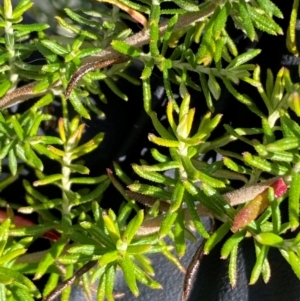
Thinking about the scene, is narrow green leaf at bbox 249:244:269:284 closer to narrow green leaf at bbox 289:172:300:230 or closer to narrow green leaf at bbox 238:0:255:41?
narrow green leaf at bbox 289:172:300:230

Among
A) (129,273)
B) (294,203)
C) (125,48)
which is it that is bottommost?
(129,273)

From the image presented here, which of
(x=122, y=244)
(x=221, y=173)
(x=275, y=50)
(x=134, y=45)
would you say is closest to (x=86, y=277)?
(x=122, y=244)

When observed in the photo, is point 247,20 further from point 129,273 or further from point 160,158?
point 129,273

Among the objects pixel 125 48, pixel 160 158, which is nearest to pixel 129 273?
pixel 160 158

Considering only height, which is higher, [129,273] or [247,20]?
[247,20]

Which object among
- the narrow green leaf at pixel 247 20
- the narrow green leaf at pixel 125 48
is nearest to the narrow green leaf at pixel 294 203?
the narrow green leaf at pixel 247 20

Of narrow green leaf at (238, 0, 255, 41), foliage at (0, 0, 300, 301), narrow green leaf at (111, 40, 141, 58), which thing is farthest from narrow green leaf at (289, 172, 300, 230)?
narrow green leaf at (111, 40, 141, 58)

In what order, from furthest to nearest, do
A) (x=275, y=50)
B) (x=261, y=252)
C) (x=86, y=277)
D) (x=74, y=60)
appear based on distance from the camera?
(x=275, y=50)
(x=86, y=277)
(x=74, y=60)
(x=261, y=252)

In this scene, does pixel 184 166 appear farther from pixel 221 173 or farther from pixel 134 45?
pixel 134 45
